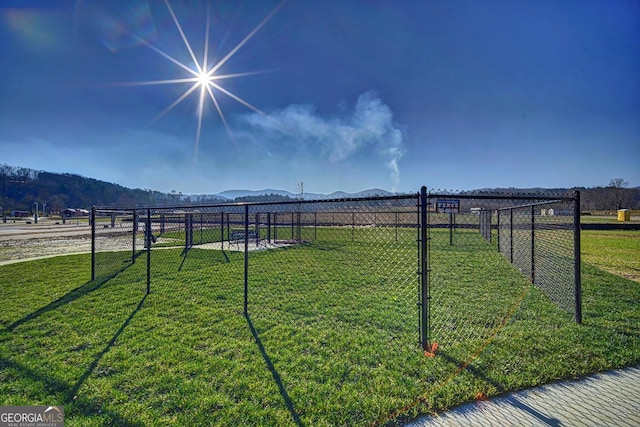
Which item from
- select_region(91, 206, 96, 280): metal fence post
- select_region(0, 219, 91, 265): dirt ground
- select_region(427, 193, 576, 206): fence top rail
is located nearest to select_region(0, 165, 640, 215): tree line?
select_region(0, 219, 91, 265): dirt ground

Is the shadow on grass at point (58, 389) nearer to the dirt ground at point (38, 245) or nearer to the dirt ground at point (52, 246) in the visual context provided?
the dirt ground at point (52, 246)

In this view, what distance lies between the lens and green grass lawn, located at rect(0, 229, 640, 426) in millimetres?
2463

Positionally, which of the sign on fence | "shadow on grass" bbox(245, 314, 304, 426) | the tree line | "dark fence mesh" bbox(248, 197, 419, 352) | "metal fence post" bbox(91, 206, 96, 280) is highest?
the tree line

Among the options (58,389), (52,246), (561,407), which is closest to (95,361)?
(58,389)

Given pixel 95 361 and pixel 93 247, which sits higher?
pixel 93 247

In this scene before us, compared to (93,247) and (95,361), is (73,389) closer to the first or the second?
(95,361)

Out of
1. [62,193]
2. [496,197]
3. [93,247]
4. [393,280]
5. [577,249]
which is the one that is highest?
[62,193]

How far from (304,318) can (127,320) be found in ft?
8.76

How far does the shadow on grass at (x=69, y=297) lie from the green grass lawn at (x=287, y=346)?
0.04 m

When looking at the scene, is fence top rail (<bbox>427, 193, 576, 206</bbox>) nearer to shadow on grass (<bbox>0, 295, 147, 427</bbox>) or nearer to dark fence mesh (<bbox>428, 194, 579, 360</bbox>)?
dark fence mesh (<bbox>428, 194, 579, 360</bbox>)

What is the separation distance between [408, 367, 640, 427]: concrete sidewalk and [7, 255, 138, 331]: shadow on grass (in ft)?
18.3

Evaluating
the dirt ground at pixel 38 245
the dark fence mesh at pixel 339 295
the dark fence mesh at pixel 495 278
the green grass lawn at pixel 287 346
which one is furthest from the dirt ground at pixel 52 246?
the dark fence mesh at pixel 495 278

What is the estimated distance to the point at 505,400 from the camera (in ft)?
8.18

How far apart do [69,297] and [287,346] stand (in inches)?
188
